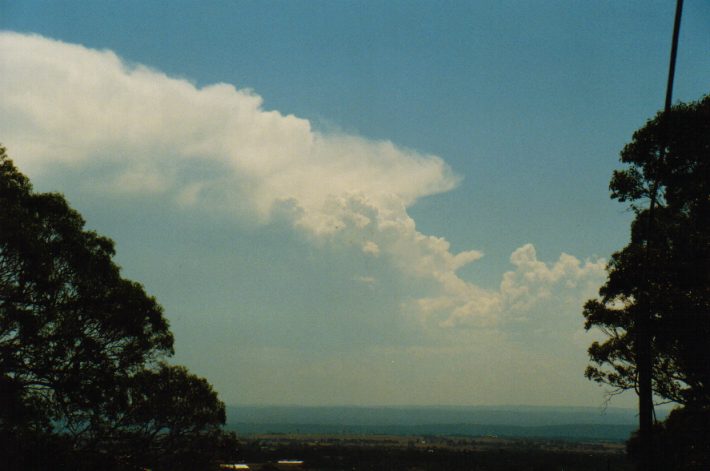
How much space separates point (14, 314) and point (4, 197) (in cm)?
283

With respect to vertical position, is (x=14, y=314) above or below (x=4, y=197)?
below

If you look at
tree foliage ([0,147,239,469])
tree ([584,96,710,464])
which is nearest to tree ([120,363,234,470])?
tree foliage ([0,147,239,469])

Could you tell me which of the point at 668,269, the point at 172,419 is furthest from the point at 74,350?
the point at 668,269

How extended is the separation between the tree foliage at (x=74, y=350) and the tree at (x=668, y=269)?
1233cm

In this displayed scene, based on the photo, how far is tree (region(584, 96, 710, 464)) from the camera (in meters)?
12.2

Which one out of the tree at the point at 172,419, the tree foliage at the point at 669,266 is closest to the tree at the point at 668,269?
the tree foliage at the point at 669,266

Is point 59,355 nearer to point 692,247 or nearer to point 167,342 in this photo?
point 167,342

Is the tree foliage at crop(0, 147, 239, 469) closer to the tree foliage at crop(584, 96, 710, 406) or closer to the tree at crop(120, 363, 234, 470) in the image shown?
the tree at crop(120, 363, 234, 470)

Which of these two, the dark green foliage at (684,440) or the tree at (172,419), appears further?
the tree at (172,419)

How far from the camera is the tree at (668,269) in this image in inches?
480

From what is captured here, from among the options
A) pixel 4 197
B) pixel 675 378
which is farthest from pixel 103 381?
pixel 675 378

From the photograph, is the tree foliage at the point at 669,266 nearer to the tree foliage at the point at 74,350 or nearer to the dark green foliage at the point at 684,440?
the dark green foliage at the point at 684,440

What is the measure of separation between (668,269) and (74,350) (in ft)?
46.7

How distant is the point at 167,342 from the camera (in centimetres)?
1648
